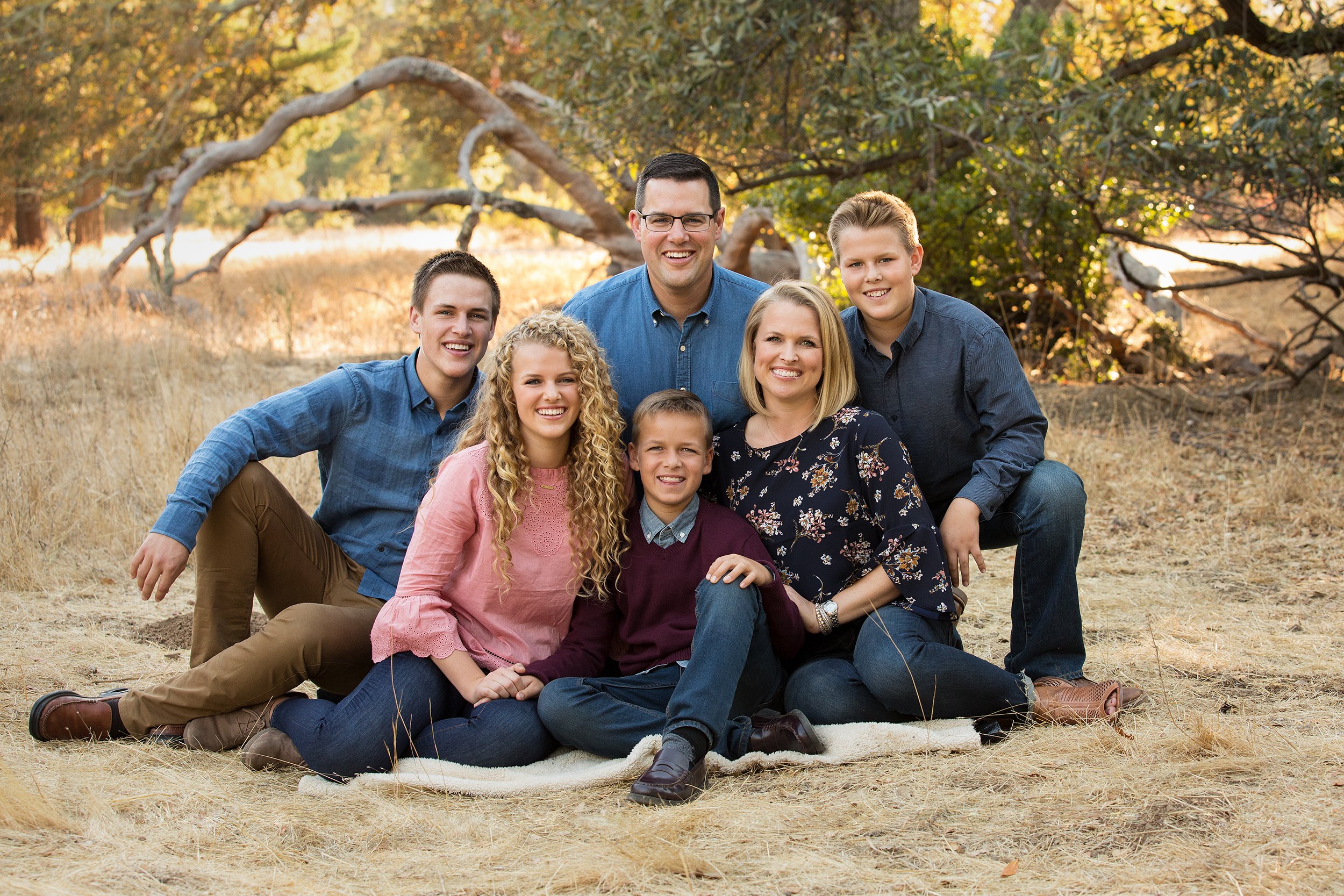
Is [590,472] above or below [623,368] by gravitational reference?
below

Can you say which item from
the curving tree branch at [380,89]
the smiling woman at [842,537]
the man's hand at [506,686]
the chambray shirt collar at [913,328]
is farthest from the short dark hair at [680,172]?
the curving tree branch at [380,89]

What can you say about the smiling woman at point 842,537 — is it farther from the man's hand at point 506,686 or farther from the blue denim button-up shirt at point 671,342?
the man's hand at point 506,686

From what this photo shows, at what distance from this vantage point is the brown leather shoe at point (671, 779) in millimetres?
2791

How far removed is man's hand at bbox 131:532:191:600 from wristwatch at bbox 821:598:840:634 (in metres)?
1.89

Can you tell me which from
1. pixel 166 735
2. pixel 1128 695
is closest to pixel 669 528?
pixel 1128 695

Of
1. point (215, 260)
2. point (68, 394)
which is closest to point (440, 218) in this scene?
point (215, 260)

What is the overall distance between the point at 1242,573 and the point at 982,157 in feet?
10.9

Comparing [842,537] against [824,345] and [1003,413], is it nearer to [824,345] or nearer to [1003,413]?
[824,345]

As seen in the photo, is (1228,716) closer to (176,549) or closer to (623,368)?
(623,368)

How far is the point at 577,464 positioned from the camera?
3311 mm

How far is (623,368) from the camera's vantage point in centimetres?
395

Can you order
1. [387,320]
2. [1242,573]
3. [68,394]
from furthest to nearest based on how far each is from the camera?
[387,320] → [68,394] → [1242,573]

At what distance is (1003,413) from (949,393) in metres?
0.19

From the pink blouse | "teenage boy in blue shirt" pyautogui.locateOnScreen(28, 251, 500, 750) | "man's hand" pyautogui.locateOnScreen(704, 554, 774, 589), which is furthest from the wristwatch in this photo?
"teenage boy in blue shirt" pyautogui.locateOnScreen(28, 251, 500, 750)
